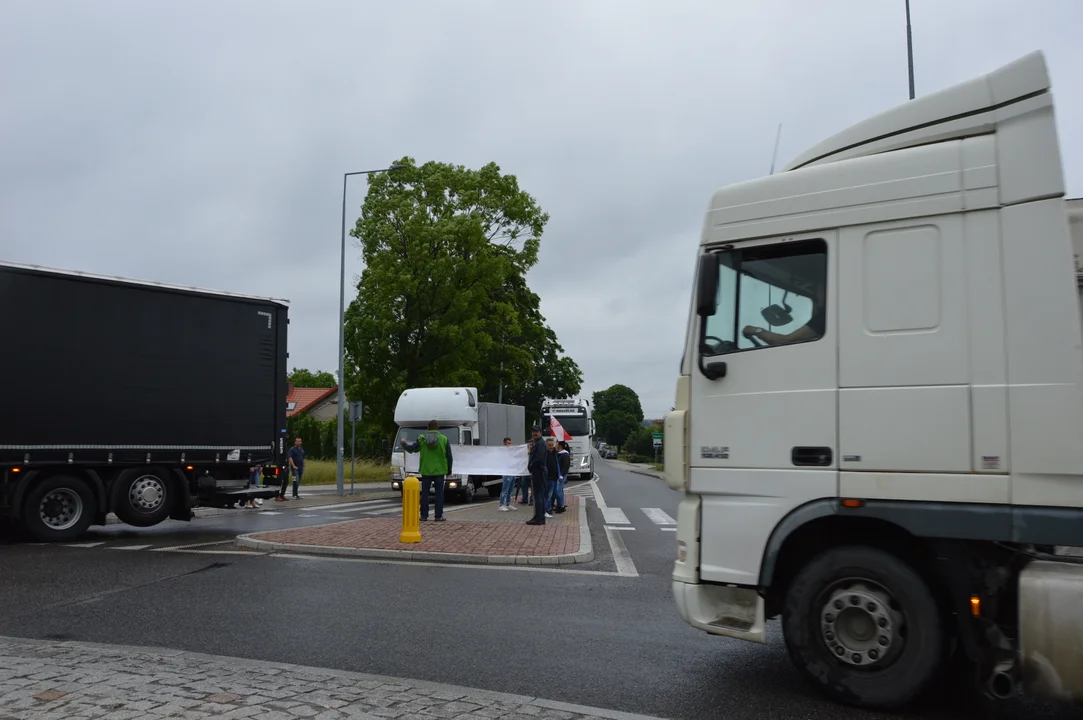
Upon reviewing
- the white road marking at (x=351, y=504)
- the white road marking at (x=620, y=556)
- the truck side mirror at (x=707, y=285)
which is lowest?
the white road marking at (x=351, y=504)

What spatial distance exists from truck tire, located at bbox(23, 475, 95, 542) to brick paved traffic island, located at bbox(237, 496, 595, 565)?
95.3 inches

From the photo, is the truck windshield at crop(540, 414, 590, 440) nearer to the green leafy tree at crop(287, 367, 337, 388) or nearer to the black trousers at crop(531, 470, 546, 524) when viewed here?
the black trousers at crop(531, 470, 546, 524)

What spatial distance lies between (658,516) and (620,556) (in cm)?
730

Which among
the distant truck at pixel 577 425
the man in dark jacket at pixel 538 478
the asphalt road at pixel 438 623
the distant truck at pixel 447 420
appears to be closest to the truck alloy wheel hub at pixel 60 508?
the asphalt road at pixel 438 623

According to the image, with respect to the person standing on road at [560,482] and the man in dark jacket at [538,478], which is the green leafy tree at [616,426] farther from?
the man in dark jacket at [538,478]

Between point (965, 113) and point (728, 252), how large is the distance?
4.99 feet

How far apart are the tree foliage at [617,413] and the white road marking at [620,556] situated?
12825cm

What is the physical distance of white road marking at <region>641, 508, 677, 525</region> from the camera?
1712cm

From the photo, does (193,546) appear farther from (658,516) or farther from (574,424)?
(574,424)

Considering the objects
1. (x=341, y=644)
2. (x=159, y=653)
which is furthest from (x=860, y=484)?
(x=159, y=653)

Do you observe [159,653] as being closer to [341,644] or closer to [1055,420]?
[341,644]

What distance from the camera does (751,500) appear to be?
5.09m

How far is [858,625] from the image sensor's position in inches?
186

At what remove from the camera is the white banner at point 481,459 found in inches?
805
